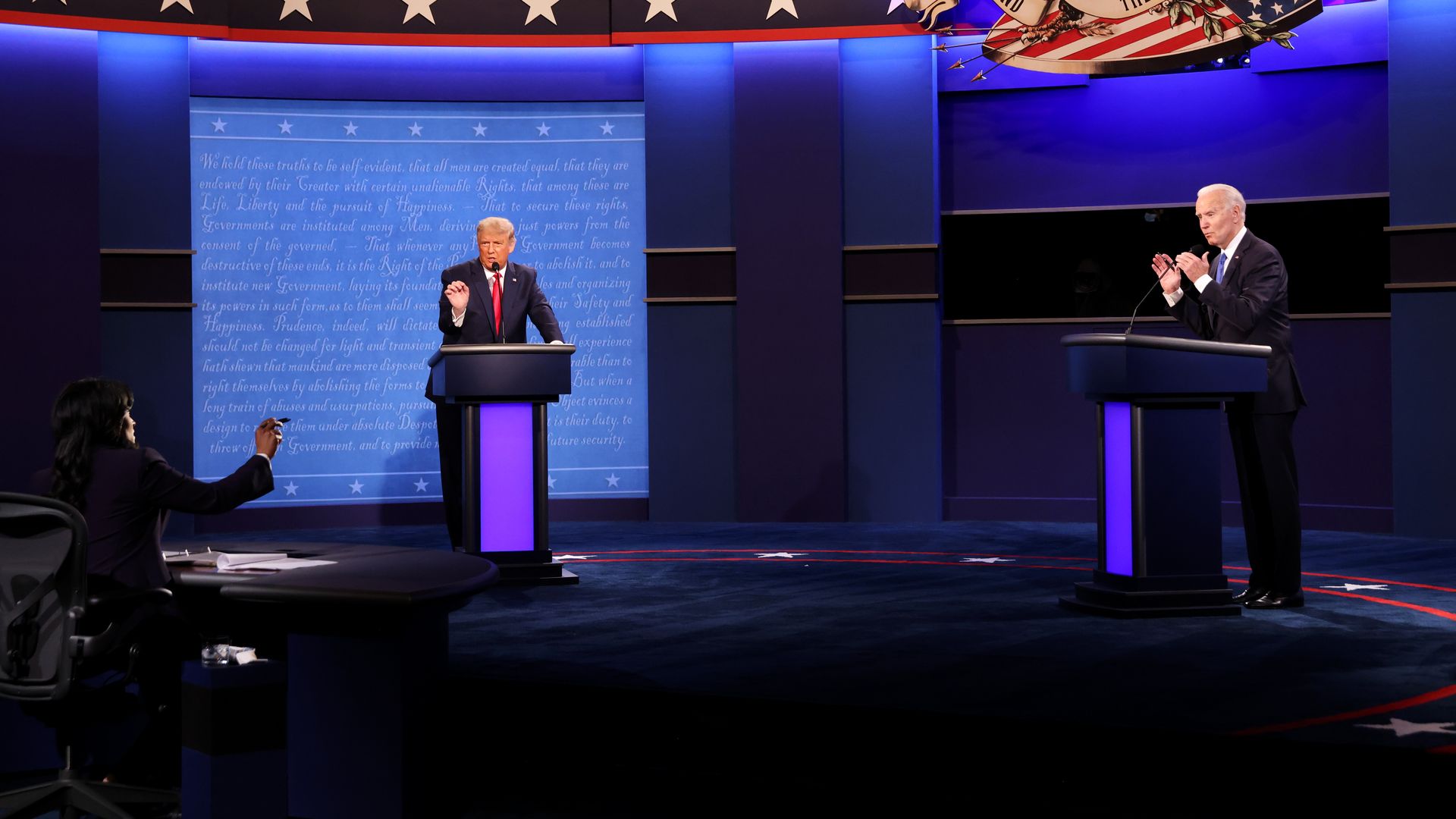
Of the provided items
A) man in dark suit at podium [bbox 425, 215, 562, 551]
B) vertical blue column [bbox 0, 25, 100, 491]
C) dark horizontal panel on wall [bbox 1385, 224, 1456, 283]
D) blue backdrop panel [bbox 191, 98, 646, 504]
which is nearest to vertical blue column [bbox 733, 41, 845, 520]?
blue backdrop panel [bbox 191, 98, 646, 504]

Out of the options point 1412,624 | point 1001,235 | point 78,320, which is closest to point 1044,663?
point 1412,624

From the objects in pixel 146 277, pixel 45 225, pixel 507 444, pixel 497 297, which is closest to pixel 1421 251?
pixel 497 297

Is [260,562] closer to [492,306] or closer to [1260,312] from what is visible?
[492,306]

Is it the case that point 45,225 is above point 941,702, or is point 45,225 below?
above

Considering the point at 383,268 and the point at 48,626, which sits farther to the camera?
the point at 383,268

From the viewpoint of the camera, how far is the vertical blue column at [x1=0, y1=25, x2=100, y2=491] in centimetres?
761

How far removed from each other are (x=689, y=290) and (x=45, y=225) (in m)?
3.69

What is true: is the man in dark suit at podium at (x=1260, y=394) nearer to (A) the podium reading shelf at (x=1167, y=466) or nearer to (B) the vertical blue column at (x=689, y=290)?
(A) the podium reading shelf at (x=1167, y=466)

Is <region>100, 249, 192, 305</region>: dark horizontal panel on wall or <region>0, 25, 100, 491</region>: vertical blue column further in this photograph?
<region>100, 249, 192, 305</region>: dark horizontal panel on wall

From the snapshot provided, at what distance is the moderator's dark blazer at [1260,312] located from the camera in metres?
5.02

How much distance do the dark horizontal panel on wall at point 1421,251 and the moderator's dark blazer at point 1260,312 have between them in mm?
2827

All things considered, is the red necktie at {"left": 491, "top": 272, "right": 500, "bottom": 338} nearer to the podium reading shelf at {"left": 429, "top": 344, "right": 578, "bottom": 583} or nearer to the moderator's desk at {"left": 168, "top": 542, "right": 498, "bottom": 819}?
the podium reading shelf at {"left": 429, "top": 344, "right": 578, "bottom": 583}

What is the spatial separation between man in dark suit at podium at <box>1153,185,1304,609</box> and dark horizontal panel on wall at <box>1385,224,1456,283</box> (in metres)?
2.82

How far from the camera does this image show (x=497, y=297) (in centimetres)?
649
